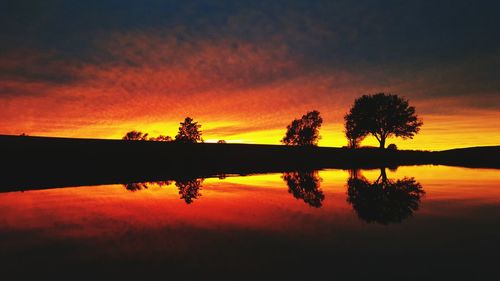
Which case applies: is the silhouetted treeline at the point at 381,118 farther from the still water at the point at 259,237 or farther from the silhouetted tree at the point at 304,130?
the still water at the point at 259,237

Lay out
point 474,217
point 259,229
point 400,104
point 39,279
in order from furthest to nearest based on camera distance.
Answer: point 400,104 < point 474,217 < point 259,229 < point 39,279

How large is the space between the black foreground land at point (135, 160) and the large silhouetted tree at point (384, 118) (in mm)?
5731

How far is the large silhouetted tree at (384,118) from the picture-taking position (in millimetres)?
79438

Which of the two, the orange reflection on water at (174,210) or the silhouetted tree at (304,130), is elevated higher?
the silhouetted tree at (304,130)

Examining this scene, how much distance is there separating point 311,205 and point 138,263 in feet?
29.5

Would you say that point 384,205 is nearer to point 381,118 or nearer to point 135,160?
point 135,160

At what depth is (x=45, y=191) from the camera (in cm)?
2075

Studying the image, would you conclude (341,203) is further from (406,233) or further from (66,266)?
(66,266)

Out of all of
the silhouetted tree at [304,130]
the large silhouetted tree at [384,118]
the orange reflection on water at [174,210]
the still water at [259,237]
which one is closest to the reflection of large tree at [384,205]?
the still water at [259,237]

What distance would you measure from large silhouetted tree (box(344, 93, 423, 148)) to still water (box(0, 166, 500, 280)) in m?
67.5

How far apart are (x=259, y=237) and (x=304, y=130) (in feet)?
339

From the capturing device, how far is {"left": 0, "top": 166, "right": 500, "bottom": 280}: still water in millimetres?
6938

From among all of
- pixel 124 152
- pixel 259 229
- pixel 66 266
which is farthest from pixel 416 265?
pixel 124 152

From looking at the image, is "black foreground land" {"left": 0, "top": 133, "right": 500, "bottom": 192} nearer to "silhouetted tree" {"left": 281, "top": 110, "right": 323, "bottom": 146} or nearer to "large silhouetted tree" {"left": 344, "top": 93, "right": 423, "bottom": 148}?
"large silhouetted tree" {"left": 344, "top": 93, "right": 423, "bottom": 148}
